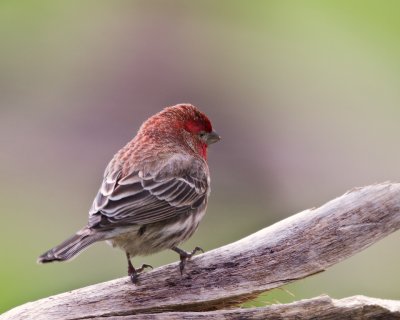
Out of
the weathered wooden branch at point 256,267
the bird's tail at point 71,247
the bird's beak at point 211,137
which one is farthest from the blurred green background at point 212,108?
the bird's tail at point 71,247

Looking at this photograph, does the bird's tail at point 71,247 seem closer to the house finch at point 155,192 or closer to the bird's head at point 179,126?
the house finch at point 155,192

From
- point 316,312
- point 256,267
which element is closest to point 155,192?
point 256,267

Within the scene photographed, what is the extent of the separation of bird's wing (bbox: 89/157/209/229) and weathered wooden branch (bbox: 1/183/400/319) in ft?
1.37

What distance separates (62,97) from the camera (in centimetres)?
1334

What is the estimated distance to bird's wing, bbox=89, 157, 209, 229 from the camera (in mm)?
6051

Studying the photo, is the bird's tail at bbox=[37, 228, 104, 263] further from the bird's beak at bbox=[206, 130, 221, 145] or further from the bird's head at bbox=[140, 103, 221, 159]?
the bird's beak at bbox=[206, 130, 221, 145]

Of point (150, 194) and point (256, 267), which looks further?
point (150, 194)

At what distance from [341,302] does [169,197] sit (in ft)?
4.61

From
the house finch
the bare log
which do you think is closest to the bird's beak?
the house finch

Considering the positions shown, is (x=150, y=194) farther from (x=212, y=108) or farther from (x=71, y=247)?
(x=212, y=108)

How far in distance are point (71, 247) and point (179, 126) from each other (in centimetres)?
151

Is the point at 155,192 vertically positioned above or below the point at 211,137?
below

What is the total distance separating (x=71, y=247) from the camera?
5691mm

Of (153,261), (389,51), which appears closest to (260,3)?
(389,51)
